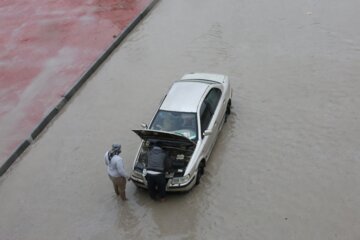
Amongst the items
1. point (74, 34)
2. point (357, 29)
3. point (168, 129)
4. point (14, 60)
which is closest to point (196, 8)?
point (74, 34)

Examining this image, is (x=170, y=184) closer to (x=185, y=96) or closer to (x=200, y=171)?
(x=200, y=171)

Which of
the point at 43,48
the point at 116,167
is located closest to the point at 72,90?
the point at 43,48

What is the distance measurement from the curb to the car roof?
446 cm

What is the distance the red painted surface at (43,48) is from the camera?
14.0 meters

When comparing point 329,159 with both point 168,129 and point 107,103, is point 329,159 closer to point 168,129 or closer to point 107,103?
point 168,129

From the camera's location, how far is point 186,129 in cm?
1047

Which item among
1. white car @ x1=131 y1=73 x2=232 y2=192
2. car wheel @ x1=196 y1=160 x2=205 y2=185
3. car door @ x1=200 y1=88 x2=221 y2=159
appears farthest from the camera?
car door @ x1=200 y1=88 x2=221 y2=159

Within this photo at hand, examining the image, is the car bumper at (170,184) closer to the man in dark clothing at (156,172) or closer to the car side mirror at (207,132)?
the man in dark clothing at (156,172)

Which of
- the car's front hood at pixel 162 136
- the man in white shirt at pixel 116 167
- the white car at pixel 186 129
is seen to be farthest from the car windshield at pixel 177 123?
the man in white shirt at pixel 116 167

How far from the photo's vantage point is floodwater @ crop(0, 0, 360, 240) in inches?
370

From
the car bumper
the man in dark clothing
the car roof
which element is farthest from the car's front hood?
the car roof

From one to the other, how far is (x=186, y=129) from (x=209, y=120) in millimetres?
768

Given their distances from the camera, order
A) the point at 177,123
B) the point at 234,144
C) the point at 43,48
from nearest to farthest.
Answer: the point at 177,123 → the point at 234,144 → the point at 43,48

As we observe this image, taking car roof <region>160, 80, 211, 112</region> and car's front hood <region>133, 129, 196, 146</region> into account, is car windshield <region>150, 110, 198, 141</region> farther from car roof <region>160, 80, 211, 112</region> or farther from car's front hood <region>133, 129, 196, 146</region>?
car's front hood <region>133, 129, 196, 146</region>
